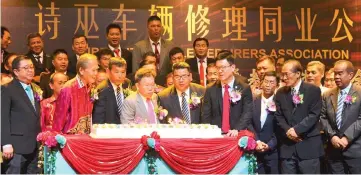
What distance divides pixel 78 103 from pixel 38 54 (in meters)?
2.50

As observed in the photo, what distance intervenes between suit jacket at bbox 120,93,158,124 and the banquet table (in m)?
0.74

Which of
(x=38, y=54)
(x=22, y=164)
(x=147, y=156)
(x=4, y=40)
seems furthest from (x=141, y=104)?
(x=4, y=40)

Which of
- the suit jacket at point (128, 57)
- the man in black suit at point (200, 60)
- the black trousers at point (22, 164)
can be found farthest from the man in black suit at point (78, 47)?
the black trousers at point (22, 164)

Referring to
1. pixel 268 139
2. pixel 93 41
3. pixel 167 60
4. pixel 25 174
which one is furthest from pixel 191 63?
pixel 25 174

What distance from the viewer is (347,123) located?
7566 mm

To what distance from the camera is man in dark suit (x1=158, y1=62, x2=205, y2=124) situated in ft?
24.7

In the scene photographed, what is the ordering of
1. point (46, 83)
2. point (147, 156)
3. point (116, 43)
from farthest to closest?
point (116, 43) < point (46, 83) < point (147, 156)

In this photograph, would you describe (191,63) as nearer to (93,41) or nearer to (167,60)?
(167,60)

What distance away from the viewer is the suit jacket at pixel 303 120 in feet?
24.1

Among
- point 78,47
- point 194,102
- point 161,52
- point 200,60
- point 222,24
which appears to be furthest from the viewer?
point 222,24

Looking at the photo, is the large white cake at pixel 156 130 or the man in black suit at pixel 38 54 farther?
the man in black suit at pixel 38 54

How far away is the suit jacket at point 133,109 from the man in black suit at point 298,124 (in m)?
1.38

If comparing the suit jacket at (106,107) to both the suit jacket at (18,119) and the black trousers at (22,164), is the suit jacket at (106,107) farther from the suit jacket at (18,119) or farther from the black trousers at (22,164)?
the black trousers at (22,164)

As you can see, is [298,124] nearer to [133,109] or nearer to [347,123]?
[347,123]
